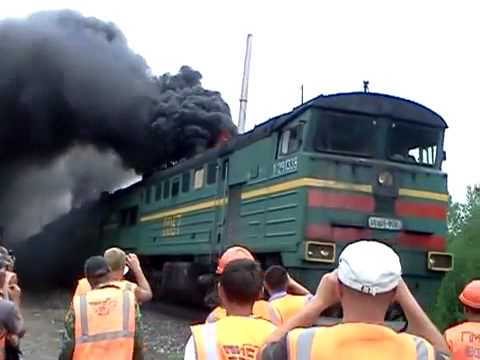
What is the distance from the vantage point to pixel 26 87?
23578mm

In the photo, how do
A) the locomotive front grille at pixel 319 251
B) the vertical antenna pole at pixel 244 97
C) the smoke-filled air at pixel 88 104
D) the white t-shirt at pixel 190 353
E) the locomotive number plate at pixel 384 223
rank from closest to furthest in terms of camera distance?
1. the white t-shirt at pixel 190 353
2. the locomotive front grille at pixel 319 251
3. the locomotive number plate at pixel 384 223
4. the vertical antenna pole at pixel 244 97
5. the smoke-filled air at pixel 88 104

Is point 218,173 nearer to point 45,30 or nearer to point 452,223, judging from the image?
point 452,223

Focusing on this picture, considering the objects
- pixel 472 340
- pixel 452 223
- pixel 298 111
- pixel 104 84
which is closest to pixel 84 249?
pixel 104 84

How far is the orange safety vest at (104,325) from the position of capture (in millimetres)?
4605

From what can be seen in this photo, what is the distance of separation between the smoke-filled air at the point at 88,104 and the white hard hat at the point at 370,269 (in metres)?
21.3

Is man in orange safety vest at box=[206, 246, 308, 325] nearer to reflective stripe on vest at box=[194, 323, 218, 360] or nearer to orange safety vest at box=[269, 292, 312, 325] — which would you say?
orange safety vest at box=[269, 292, 312, 325]

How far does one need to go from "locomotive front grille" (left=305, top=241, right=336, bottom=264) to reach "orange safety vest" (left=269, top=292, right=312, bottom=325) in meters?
6.88

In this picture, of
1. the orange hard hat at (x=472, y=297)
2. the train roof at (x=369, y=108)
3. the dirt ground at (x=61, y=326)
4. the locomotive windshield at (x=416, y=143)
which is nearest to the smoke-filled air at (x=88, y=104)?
the dirt ground at (x=61, y=326)

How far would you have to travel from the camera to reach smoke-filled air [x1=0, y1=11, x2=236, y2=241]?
23719mm

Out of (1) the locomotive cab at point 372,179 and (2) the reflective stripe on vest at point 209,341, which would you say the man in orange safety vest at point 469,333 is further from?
(1) the locomotive cab at point 372,179

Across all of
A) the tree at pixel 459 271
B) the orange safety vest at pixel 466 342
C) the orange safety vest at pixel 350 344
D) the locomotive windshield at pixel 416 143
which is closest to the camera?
the orange safety vest at pixel 350 344

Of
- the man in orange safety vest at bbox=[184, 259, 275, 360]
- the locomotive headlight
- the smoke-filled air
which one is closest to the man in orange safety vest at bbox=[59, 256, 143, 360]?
the man in orange safety vest at bbox=[184, 259, 275, 360]

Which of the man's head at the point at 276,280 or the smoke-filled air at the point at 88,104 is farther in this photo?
the smoke-filled air at the point at 88,104

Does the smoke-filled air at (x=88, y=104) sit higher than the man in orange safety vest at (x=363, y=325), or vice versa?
the smoke-filled air at (x=88, y=104)
